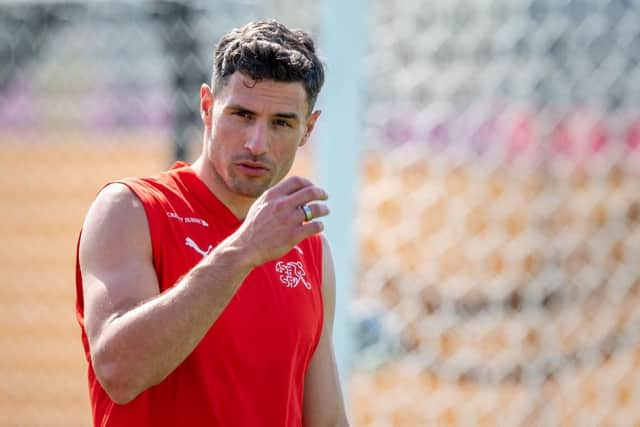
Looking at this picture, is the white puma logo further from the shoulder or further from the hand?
the shoulder

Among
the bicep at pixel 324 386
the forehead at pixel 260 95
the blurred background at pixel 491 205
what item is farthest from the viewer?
the blurred background at pixel 491 205

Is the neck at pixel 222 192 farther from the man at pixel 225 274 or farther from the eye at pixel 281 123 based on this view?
the eye at pixel 281 123

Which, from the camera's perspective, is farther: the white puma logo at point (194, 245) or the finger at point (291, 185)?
the white puma logo at point (194, 245)

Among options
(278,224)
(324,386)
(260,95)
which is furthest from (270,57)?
(324,386)

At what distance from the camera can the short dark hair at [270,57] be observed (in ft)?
7.00

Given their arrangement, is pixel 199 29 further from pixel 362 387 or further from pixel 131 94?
pixel 362 387

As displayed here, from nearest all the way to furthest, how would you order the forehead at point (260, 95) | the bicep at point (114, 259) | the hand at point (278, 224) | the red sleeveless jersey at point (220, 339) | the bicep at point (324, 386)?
the hand at point (278, 224) < the bicep at point (114, 259) < the red sleeveless jersey at point (220, 339) < the forehead at point (260, 95) < the bicep at point (324, 386)

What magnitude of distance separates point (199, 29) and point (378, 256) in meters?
1.10

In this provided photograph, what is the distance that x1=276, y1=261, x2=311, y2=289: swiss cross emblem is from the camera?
221cm

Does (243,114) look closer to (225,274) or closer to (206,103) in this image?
(206,103)

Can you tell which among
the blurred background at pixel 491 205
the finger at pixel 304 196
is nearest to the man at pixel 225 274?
the finger at pixel 304 196

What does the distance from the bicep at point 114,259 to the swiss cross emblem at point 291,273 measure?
36cm

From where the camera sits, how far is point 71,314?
466 centimetres

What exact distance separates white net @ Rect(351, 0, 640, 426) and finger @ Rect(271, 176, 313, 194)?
5.98ft
